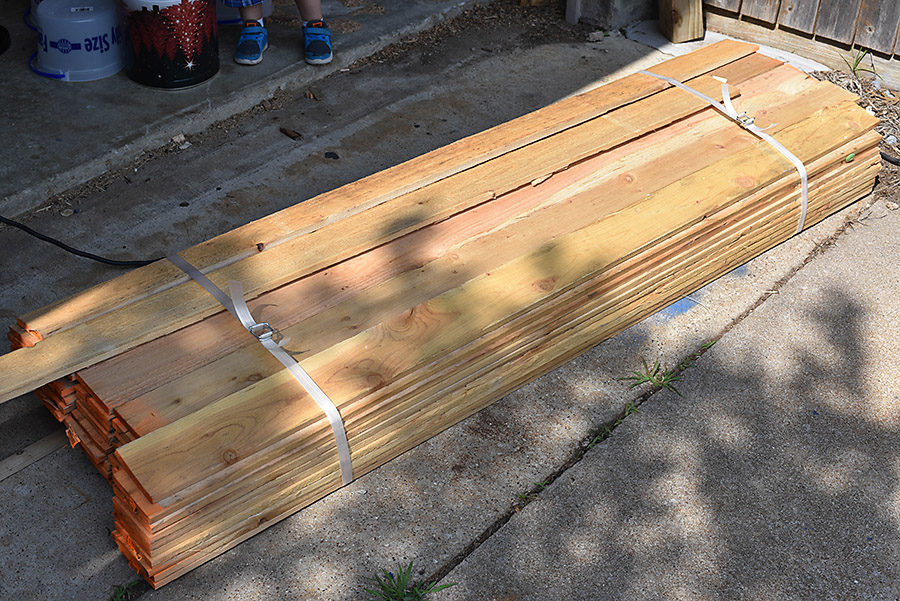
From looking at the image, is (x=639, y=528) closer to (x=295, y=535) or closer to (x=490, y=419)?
(x=490, y=419)

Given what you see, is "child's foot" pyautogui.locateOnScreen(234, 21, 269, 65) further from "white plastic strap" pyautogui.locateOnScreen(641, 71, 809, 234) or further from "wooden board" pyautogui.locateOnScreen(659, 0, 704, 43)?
"wooden board" pyautogui.locateOnScreen(659, 0, 704, 43)

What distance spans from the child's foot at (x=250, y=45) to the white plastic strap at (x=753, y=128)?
7.23 feet

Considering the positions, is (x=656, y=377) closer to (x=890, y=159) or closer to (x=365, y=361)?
(x=365, y=361)

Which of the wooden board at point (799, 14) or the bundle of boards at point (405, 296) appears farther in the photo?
the wooden board at point (799, 14)

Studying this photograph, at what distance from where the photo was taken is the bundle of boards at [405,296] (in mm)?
2328

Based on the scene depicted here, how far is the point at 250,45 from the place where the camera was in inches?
184

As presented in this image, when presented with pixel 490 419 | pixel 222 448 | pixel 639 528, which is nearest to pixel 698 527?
pixel 639 528

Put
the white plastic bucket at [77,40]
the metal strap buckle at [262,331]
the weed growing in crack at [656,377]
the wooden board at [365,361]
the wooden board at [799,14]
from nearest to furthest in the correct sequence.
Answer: the wooden board at [365,361], the metal strap buckle at [262,331], the weed growing in crack at [656,377], the white plastic bucket at [77,40], the wooden board at [799,14]

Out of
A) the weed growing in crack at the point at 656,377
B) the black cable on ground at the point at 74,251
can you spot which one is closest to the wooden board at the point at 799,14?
the weed growing in crack at the point at 656,377

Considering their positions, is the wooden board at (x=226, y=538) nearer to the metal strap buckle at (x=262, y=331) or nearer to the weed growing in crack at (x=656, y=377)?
the metal strap buckle at (x=262, y=331)

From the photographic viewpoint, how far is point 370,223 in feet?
9.73

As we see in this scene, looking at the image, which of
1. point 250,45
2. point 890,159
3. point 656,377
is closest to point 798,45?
point 890,159

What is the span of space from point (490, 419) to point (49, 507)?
1.37m

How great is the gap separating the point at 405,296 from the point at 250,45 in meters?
2.56
